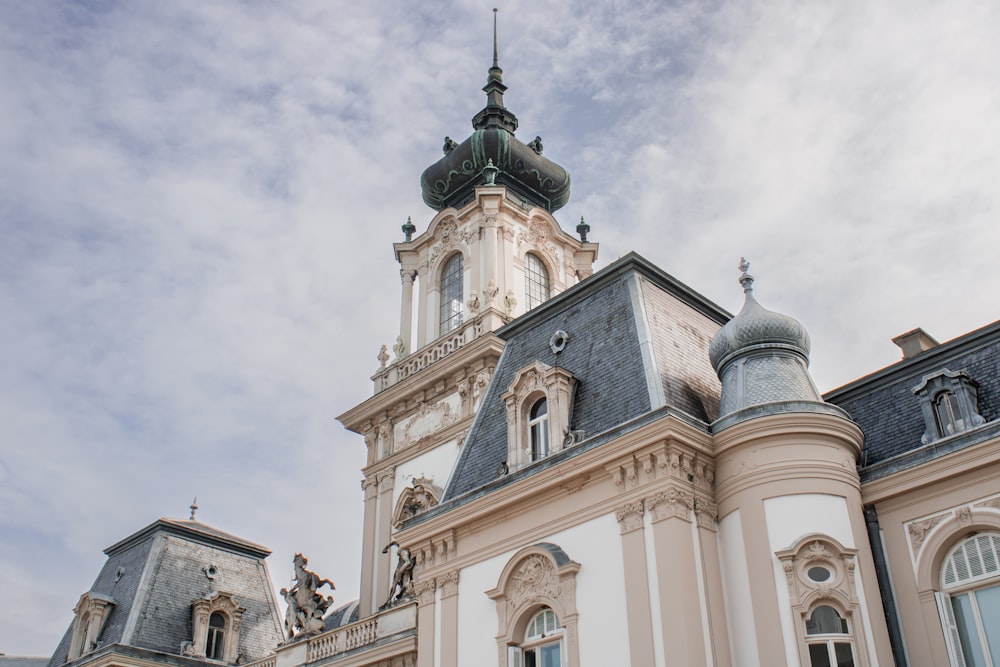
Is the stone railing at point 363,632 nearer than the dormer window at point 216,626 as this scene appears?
Yes

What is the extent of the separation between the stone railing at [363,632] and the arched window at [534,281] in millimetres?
12103

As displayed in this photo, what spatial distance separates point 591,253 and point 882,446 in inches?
738

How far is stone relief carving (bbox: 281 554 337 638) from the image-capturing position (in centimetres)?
2895

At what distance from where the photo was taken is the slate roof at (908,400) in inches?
754

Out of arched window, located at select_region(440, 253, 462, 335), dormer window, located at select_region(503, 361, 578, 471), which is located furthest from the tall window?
arched window, located at select_region(440, 253, 462, 335)

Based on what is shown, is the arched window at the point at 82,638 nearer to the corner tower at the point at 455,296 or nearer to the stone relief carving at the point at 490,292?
the corner tower at the point at 455,296

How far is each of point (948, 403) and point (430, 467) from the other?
1515cm

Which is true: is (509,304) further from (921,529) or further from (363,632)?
(921,529)

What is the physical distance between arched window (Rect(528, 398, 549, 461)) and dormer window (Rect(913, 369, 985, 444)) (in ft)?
23.0

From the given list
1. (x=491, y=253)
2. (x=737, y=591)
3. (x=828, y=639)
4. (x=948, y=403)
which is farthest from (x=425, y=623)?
(x=491, y=253)

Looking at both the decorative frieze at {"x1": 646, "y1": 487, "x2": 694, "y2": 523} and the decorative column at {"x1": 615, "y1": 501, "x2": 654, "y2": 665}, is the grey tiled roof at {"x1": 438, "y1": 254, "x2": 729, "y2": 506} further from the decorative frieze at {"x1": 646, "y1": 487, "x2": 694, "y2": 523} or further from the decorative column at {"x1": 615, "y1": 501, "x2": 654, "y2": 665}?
the decorative column at {"x1": 615, "y1": 501, "x2": 654, "y2": 665}

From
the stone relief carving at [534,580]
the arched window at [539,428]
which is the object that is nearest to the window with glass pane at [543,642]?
the stone relief carving at [534,580]

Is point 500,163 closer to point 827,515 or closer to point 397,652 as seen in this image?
point 397,652

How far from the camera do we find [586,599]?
18969mm
